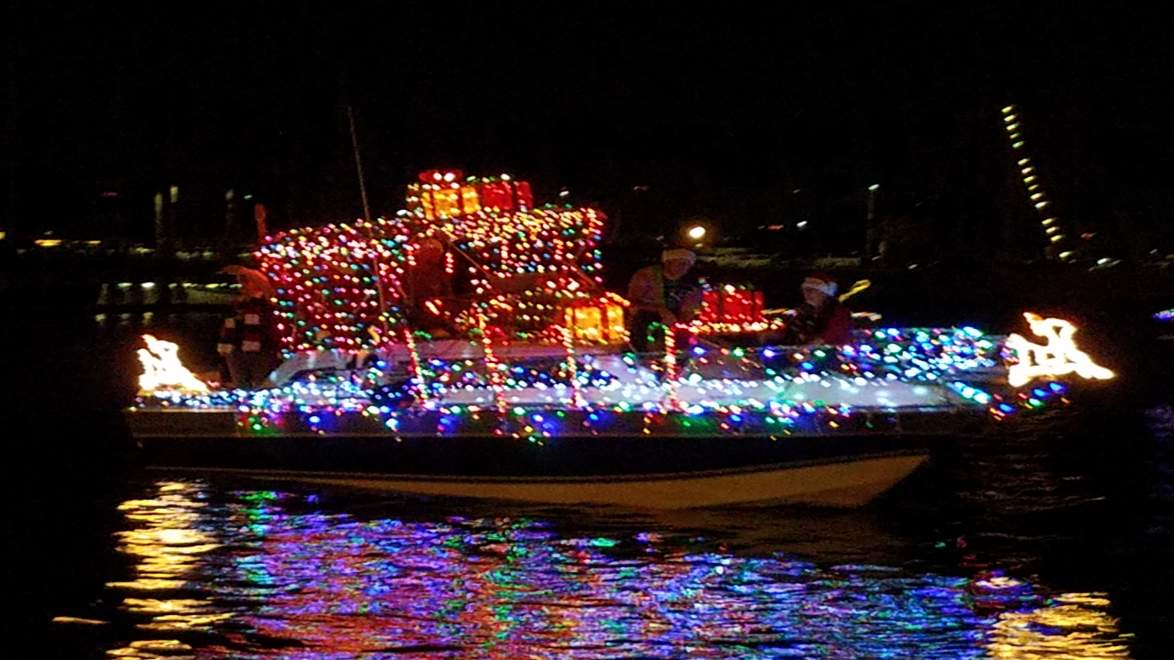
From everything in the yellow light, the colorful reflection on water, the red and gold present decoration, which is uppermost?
the red and gold present decoration

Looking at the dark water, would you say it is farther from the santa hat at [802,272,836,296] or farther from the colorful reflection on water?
the santa hat at [802,272,836,296]

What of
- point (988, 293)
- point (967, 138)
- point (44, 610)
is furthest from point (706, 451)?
point (967, 138)

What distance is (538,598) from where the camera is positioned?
1176cm

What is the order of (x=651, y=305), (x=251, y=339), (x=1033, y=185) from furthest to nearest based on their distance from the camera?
(x=1033, y=185) → (x=251, y=339) → (x=651, y=305)

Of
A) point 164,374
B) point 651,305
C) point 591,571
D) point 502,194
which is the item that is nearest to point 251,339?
point 164,374

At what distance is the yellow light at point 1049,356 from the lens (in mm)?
13125

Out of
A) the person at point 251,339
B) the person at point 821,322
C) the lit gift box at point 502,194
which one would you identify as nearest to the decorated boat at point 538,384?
the lit gift box at point 502,194

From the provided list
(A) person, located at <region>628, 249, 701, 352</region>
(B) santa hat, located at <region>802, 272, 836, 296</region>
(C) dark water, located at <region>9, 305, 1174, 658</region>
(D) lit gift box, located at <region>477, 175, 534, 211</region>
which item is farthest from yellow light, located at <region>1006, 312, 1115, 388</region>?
(D) lit gift box, located at <region>477, 175, 534, 211</region>

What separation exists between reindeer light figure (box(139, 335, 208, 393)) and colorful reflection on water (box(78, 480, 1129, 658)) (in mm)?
1697

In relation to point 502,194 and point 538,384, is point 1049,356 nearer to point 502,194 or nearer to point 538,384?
point 538,384

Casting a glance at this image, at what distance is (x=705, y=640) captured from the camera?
10.7 m

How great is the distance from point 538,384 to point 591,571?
253cm

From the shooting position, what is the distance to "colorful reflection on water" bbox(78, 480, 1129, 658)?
1066 cm

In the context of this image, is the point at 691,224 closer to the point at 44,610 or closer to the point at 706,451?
the point at 706,451
